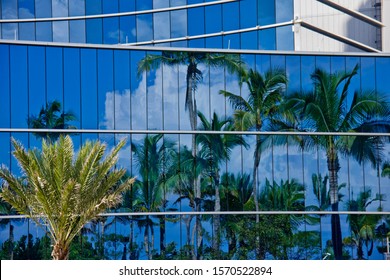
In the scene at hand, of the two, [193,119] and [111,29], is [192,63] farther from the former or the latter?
[111,29]

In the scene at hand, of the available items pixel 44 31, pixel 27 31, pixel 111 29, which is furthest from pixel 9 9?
pixel 111 29

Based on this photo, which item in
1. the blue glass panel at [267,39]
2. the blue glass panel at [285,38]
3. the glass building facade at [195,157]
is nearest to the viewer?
the glass building facade at [195,157]

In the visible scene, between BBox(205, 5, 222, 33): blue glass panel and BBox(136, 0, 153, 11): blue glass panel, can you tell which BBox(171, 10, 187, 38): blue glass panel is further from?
BBox(136, 0, 153, 11): blue glass panel

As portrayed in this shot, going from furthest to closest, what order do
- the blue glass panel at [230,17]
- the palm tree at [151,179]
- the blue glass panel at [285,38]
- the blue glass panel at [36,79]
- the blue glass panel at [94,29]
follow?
1. the blue glass panel at [94,29]
2. the blue glass panel at [285,38]
3. the blue glass panel at [230,17]
4. the palm tree at [151,179]
5. the blue glass panel at [36,79]

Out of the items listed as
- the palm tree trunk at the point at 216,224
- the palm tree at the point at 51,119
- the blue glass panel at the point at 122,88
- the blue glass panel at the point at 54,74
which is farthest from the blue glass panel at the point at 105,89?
the palm tree trunk at the point at 216,224

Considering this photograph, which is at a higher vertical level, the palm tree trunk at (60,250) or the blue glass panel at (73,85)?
the blue glass panel at (73,85)

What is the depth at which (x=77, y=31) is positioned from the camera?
53.4m

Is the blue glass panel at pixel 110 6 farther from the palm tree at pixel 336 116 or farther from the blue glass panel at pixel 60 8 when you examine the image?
the palm tree at pixel 336 116

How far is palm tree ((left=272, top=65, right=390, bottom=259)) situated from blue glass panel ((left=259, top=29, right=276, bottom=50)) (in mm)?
10661

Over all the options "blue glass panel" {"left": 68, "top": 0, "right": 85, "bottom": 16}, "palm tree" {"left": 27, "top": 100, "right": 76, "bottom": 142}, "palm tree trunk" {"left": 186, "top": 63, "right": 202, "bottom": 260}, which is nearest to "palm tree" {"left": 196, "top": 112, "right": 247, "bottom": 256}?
"palm tree trunk" {"left": 186, "top": 63, "right": 202, "bottom": 260}

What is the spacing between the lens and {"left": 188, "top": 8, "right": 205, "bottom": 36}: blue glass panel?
52906 millimetres

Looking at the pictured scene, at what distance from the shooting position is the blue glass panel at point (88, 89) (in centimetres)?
4059

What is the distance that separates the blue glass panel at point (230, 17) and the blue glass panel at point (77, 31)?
7.54 metres
